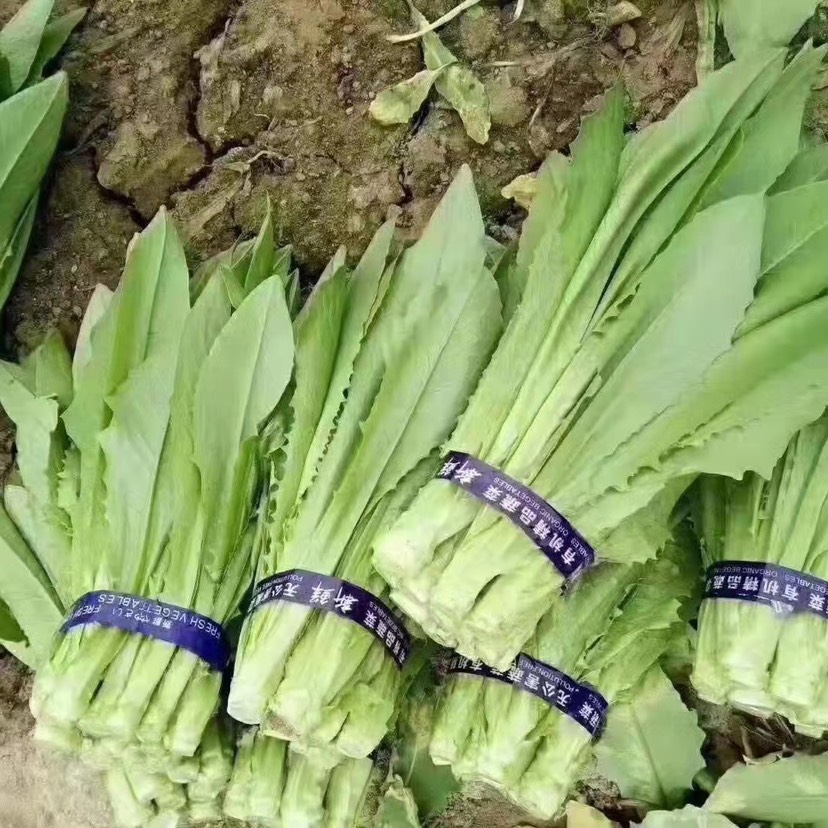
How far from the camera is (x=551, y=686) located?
57.7 inches

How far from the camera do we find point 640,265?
1.37 m

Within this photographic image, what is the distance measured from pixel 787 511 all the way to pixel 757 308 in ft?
1.05

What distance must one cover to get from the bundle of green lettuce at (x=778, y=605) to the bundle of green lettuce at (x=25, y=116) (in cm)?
131

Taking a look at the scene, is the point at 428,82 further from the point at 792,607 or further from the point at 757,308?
the point at 792,607

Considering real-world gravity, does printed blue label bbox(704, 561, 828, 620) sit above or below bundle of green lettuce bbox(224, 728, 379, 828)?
above

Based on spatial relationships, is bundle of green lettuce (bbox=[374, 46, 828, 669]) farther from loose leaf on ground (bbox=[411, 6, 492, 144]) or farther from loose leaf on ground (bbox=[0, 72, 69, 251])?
loose leaf on ground (bbox=[0, 72, 69, 251])

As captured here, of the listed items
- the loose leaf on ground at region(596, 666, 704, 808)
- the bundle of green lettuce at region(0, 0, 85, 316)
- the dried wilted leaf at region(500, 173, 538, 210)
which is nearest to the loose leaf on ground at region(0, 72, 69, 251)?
the bundle of green lettuce at region(0, 0, 85, 316)

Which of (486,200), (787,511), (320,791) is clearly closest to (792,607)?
(787,511)

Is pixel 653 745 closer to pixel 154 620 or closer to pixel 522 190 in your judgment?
pixel 154 620

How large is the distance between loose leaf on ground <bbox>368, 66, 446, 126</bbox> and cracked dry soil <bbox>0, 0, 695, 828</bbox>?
40 millimetres

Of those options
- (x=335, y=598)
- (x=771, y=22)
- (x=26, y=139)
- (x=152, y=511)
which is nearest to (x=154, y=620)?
(x=152, y=511)

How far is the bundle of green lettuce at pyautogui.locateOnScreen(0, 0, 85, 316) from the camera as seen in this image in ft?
5.44

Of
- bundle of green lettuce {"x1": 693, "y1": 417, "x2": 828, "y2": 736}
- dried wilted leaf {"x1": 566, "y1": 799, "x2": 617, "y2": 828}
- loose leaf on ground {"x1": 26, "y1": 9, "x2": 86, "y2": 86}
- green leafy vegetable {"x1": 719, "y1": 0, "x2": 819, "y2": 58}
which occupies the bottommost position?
dried wilted leaf {"x1": 566, "y1": 799, "x2": 617, "y2": 828}

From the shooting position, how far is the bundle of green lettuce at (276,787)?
148 centimetres
